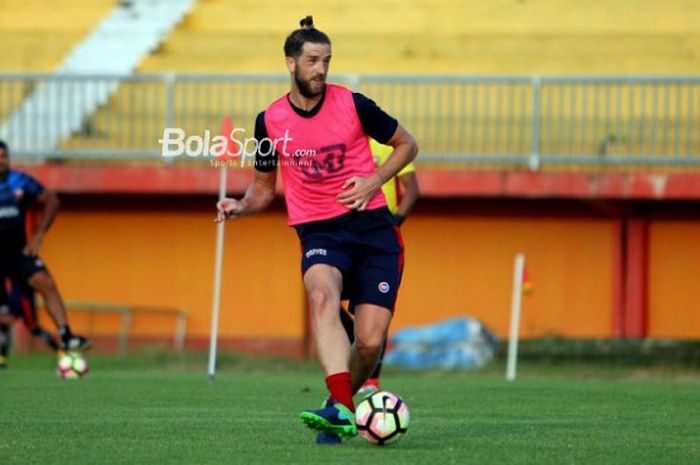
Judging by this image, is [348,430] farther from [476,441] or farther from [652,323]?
[652,323]

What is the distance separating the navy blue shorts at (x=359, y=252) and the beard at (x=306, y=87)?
690mm

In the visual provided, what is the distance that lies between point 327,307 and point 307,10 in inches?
691

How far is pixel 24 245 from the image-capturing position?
62.0ft

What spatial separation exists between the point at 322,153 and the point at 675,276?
14.1 metres

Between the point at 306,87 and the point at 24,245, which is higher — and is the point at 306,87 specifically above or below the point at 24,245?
above

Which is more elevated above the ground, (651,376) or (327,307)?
(327,307)

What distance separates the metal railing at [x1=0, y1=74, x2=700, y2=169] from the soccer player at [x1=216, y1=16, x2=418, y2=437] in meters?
12.7

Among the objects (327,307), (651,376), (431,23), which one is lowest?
(651,376)

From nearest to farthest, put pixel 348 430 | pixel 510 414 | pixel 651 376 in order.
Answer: pixel 348 430 < pixel 510 414 < pixel 651 376

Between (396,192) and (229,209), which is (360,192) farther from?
(396,192)

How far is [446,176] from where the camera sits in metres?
22.7

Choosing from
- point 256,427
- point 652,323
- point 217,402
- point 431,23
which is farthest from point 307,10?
point 256,427

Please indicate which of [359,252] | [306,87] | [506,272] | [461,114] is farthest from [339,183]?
[506,272]

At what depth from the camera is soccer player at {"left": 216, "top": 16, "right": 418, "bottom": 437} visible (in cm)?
973
